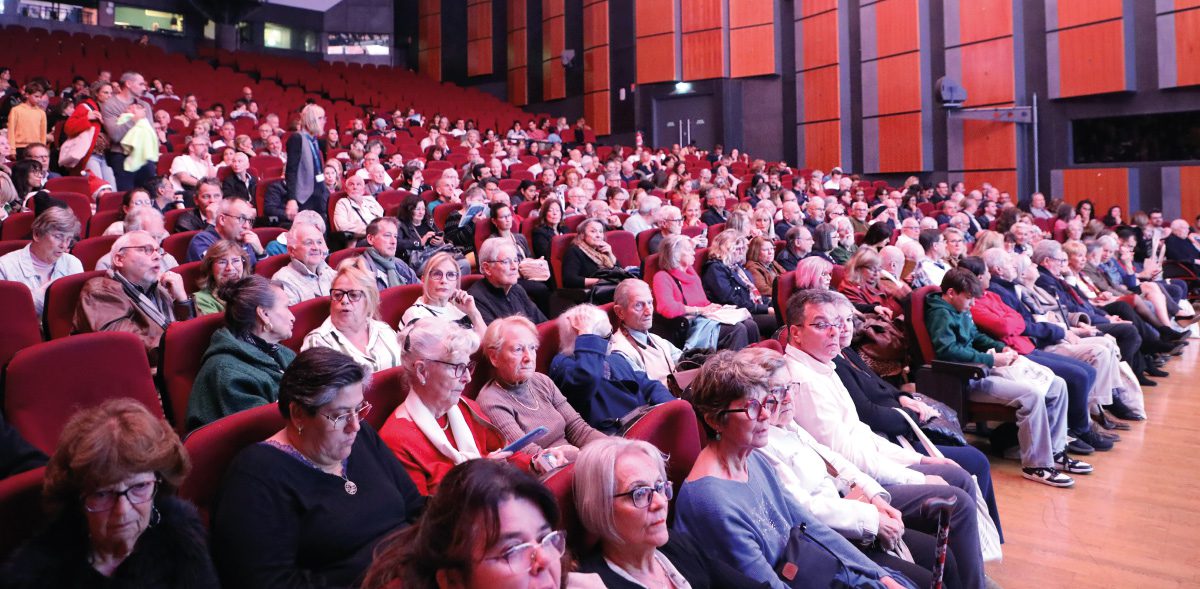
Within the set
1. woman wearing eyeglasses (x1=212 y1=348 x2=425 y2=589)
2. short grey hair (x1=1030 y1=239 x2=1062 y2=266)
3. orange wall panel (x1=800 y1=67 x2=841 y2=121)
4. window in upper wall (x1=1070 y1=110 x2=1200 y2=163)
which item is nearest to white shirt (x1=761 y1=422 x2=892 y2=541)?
woman wearing eyeglasses (x1=212 y1=348 x2=425 y2=589)

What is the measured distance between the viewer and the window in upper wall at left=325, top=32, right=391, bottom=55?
15453mm

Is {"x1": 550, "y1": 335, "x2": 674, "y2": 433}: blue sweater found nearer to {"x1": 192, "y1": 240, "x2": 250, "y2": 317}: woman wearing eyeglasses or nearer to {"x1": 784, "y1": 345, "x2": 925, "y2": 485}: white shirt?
{"x1": 784, "y1": 345, "x2": 925, "y2": 485}: white shirt

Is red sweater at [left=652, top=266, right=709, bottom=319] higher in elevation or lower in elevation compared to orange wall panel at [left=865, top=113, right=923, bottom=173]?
lower

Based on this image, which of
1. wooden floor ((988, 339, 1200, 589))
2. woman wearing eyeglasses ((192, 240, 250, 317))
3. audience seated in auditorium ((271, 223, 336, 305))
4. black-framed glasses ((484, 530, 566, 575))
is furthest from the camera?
audience seated in auditorium ((271, 223, 336, 305))

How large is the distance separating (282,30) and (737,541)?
15288 mm

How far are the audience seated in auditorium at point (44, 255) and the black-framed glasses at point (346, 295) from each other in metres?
1.09

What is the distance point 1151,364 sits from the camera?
4.71 metres

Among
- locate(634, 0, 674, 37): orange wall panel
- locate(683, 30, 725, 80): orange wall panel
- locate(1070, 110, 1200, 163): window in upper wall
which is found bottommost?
locate(1070, 110, 1200, 163): window in upper wall

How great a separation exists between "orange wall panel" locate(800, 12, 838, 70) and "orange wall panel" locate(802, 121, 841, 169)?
758 mm

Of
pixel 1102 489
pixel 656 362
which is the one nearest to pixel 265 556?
pixel 656 362

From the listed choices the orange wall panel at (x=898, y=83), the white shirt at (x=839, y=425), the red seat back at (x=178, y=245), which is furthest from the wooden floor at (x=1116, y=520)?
the orange wall panel at (x=898, y=83)

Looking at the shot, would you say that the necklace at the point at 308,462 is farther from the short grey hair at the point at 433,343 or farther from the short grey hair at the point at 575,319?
the short grey hair at the point at 575,319

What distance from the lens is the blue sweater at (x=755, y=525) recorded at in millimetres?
1588

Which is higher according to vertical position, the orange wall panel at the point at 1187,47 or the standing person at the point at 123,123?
the orange wall panel at the point at 1187,47
